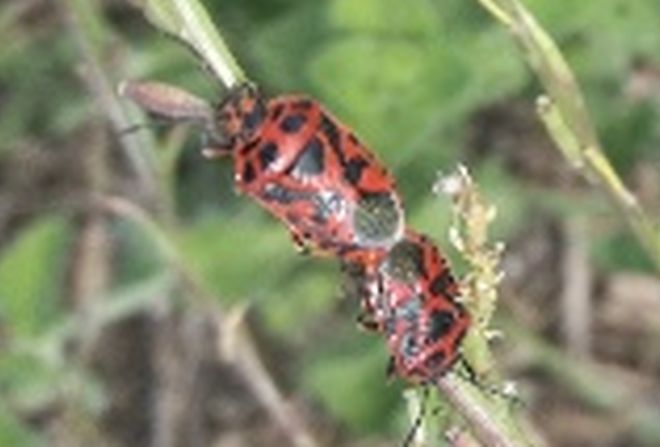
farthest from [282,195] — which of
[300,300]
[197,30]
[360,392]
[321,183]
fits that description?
[300,300]

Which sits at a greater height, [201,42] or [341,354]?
[341,354]

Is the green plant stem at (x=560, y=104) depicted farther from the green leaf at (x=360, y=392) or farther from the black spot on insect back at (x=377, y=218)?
the green leaf at (x=360, y=392)

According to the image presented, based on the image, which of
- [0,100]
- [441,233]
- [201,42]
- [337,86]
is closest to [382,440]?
[441,233]

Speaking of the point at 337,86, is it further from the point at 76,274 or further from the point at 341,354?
the point at 76,274

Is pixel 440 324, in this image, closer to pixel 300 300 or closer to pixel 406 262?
pixel 406 262

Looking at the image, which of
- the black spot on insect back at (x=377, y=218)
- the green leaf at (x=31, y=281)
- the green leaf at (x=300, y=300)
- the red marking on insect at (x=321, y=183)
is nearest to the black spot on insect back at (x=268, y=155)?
the red marking on insect at (x=321, y=183)

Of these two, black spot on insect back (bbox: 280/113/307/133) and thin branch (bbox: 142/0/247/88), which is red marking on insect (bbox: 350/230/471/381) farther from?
thin branch (bbox: 142/0/247/88)
